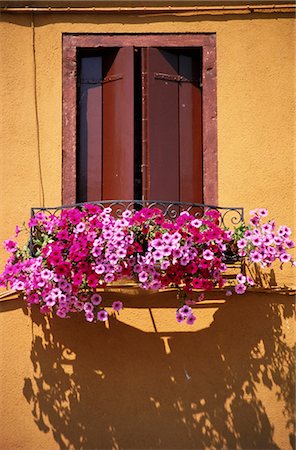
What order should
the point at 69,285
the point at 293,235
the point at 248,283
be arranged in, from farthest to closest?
1. the point at 293,235
2. the point at 248,283
3. the point at 69,285

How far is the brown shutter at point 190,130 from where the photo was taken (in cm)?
492

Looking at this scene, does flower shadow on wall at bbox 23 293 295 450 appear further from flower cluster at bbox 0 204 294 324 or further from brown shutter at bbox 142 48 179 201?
brown shutter at bbox 142 48 179 201

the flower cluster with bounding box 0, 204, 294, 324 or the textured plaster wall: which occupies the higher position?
the textured plaster wall

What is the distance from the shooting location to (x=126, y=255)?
4027mm

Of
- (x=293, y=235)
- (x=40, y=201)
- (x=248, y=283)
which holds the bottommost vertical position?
(x=248, y=283)

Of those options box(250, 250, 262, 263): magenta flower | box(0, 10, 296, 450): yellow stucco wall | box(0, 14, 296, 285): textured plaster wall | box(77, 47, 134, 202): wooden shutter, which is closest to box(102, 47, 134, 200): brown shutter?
box(77, 47, 134, 202): wooden shutter

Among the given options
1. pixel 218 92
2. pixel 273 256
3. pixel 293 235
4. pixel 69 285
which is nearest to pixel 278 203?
pixel 293 235

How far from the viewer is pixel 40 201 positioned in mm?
4789

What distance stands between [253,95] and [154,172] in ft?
3.76

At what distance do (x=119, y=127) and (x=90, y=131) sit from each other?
0.29m

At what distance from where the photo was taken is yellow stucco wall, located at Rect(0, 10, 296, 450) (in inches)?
179

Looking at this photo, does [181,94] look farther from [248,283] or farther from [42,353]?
[42,353]

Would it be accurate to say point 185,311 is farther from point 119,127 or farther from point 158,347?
point 119,127

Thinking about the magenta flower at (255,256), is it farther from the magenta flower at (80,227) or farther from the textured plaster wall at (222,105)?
the magenta flower at (80,227)
